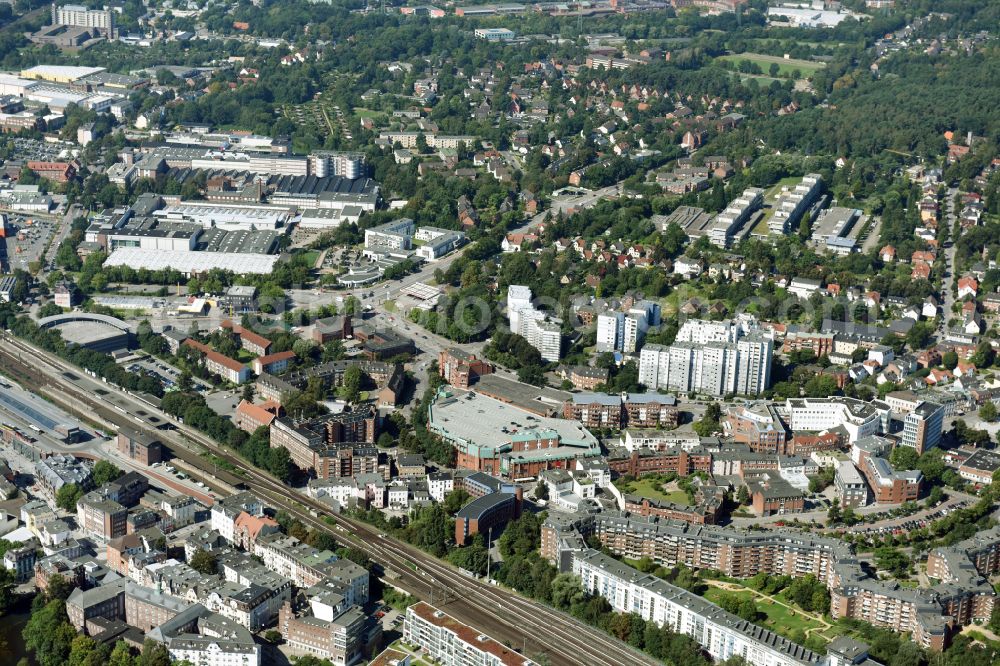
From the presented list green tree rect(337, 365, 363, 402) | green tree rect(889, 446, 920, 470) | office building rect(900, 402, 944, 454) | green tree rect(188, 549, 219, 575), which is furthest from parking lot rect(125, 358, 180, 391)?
office building rect(900, 402, 944, 454)

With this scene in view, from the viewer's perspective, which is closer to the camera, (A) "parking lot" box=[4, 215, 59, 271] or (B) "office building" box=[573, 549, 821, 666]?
(B) "office building" box=[573, 549, 821, 666]

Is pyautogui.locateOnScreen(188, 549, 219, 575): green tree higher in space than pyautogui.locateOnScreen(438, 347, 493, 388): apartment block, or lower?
lower

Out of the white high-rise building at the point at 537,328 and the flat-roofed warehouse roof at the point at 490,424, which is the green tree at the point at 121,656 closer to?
the flat-roofed warehouse roof at the point at 490,424

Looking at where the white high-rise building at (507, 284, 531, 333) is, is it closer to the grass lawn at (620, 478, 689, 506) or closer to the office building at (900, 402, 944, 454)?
the grass lawn at (620, 478, 689, 506)

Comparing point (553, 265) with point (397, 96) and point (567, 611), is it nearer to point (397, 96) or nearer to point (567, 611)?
point (567, 611)

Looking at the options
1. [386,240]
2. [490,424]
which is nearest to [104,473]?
[490,424]

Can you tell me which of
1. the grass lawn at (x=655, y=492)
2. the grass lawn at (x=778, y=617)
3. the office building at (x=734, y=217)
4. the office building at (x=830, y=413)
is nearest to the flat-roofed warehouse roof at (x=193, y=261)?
the office building at (x=734, y=217)
